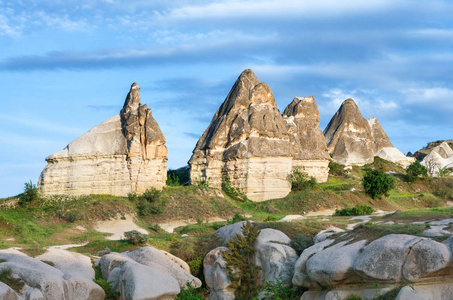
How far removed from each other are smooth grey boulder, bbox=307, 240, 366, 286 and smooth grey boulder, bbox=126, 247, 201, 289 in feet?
19.0

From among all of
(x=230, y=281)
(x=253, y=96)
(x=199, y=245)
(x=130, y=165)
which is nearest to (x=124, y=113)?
(x=130, y=165)

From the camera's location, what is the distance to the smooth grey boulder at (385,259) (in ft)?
65.2

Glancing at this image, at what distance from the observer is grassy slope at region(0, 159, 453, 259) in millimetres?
31922

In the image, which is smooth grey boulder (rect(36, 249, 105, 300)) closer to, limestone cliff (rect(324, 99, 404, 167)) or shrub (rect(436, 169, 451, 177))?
limestone cliff (rect(324, 99, 404, 167))

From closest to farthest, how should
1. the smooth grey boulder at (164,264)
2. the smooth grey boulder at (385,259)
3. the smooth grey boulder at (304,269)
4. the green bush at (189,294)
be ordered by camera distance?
1. the smooth grey boulder at (385,259)
2. the smooth grey boulder at (304,269)
3. the green bush at (189,294)
4. the smooth grey boulder at (164,264)

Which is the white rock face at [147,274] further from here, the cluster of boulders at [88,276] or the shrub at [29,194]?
the shrub at [29,194]

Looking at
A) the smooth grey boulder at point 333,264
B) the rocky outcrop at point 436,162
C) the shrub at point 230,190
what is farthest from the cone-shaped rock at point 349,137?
the smooth grey boulder at point 333,264

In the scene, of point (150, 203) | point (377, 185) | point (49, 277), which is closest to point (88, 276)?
point (49, 277)

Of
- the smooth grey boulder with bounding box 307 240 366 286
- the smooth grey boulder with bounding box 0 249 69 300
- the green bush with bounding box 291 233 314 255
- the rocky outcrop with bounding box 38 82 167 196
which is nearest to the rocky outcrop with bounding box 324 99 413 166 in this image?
the rocky outcrop with bounding box 38 82 167 196

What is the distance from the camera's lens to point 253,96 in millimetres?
62688

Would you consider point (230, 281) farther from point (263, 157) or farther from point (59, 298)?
point (263, 157)

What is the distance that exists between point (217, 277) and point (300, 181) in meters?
38.1

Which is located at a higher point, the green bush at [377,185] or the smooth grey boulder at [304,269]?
the green bush at [377,185]

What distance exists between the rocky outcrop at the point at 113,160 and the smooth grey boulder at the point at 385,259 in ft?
108
